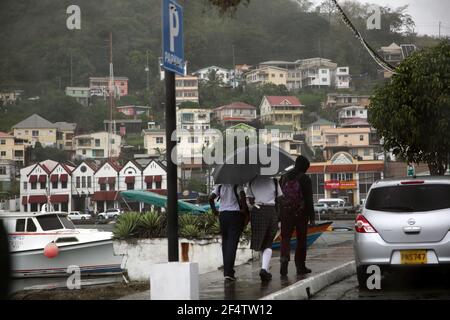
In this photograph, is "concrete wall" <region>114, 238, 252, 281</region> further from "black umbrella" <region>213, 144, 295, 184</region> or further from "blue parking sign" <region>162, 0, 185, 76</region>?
"blue parking sign" <region>162, 0, 185, 76</region>

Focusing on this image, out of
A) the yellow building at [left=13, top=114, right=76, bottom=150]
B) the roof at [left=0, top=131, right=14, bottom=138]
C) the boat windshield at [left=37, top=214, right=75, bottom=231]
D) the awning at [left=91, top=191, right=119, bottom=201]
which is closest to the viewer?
the boat windshield at [left=37, top=214, right=75, bottom=231]

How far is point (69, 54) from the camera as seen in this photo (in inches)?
3041

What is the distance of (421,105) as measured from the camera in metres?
15.7

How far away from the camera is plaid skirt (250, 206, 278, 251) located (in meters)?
9.26

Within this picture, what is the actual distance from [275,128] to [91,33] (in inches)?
985

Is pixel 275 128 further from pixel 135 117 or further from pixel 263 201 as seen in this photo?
pixel 263 201

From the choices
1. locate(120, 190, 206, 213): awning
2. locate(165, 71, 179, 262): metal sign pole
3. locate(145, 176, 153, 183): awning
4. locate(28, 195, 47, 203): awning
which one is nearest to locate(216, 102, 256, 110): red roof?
locate(145, 176, 153, 183): awning

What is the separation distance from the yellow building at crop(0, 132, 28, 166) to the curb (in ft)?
164

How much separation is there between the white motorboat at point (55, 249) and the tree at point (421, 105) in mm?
9342

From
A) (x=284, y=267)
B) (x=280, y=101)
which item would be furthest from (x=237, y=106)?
(x=284, y=267)

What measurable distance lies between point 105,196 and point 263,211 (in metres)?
56.3

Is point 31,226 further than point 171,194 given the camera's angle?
Yes

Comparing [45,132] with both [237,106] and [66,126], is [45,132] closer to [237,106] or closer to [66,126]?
[66,126]

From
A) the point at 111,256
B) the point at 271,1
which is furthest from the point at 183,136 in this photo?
the point at 111,256
